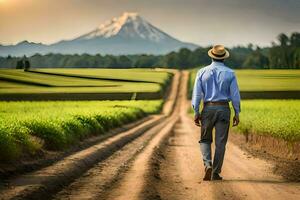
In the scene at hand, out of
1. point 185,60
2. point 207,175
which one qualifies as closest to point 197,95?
point 207,175

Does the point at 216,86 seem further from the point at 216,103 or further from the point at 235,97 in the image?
the point at 235,97

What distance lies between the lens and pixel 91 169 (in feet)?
45.1

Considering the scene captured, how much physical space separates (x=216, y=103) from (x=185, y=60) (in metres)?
172

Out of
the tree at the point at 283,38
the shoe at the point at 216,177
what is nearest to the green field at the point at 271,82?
the tree at the point at 283,38

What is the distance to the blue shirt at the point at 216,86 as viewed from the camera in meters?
12.6

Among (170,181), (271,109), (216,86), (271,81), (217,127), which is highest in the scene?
(216,86)

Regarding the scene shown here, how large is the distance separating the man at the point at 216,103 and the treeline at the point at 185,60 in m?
71.2

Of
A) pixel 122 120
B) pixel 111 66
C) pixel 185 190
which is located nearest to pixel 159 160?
pixel 185 190

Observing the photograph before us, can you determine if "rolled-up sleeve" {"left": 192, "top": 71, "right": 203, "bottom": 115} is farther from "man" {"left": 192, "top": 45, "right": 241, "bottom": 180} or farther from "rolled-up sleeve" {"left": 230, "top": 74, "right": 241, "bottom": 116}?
"rolled-up sleeve" {"left": 230, "top": 74, "right": 241, "bottom": 116}

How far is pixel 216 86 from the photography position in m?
12.7

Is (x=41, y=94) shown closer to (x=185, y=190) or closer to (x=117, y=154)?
(x=117, y=154)

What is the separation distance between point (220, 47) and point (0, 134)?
509cm

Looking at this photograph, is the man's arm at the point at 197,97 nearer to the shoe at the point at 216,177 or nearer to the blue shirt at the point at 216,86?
the blue shirt at the point at 216,86

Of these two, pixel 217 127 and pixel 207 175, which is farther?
pixel 217 127
